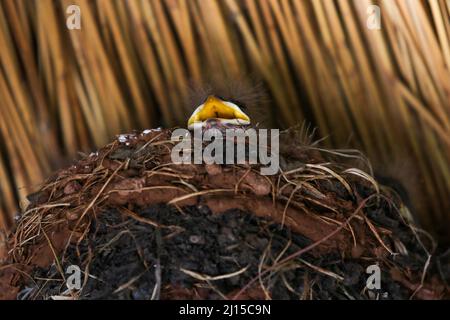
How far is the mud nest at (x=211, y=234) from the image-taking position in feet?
2.28

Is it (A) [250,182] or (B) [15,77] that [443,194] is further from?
(B) [15,77]

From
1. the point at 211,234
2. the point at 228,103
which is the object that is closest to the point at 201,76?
the point at 228,103

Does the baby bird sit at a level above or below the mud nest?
above

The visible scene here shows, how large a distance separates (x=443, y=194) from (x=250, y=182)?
0.45 metres

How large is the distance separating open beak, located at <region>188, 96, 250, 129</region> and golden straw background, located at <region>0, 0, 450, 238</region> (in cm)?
14

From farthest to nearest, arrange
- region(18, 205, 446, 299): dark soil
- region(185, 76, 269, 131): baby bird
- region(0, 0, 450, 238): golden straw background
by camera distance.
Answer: region(0, 0, 450, 238): golden straw background < region(185, 76, 269, 131): baby bird < region(18, 205, 446, 299): dark soil

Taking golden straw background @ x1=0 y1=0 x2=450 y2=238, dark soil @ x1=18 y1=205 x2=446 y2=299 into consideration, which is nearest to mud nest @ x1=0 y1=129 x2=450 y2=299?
dark soil @ x1=18 y1=205 x2=446 y2=299

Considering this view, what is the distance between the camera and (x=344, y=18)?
0.99 metres

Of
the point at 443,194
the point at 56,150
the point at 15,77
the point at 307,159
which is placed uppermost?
the point at 15,77

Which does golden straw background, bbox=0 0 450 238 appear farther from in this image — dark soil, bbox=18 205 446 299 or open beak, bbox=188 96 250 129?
dark soil, bbox=18 205 446 299

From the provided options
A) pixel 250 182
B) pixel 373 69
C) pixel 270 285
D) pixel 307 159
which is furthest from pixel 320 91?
pixel 270 285

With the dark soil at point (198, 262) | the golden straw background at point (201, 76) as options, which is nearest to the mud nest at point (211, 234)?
the dark soil at point (198, 262)

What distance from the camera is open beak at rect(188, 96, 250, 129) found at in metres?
0.88
